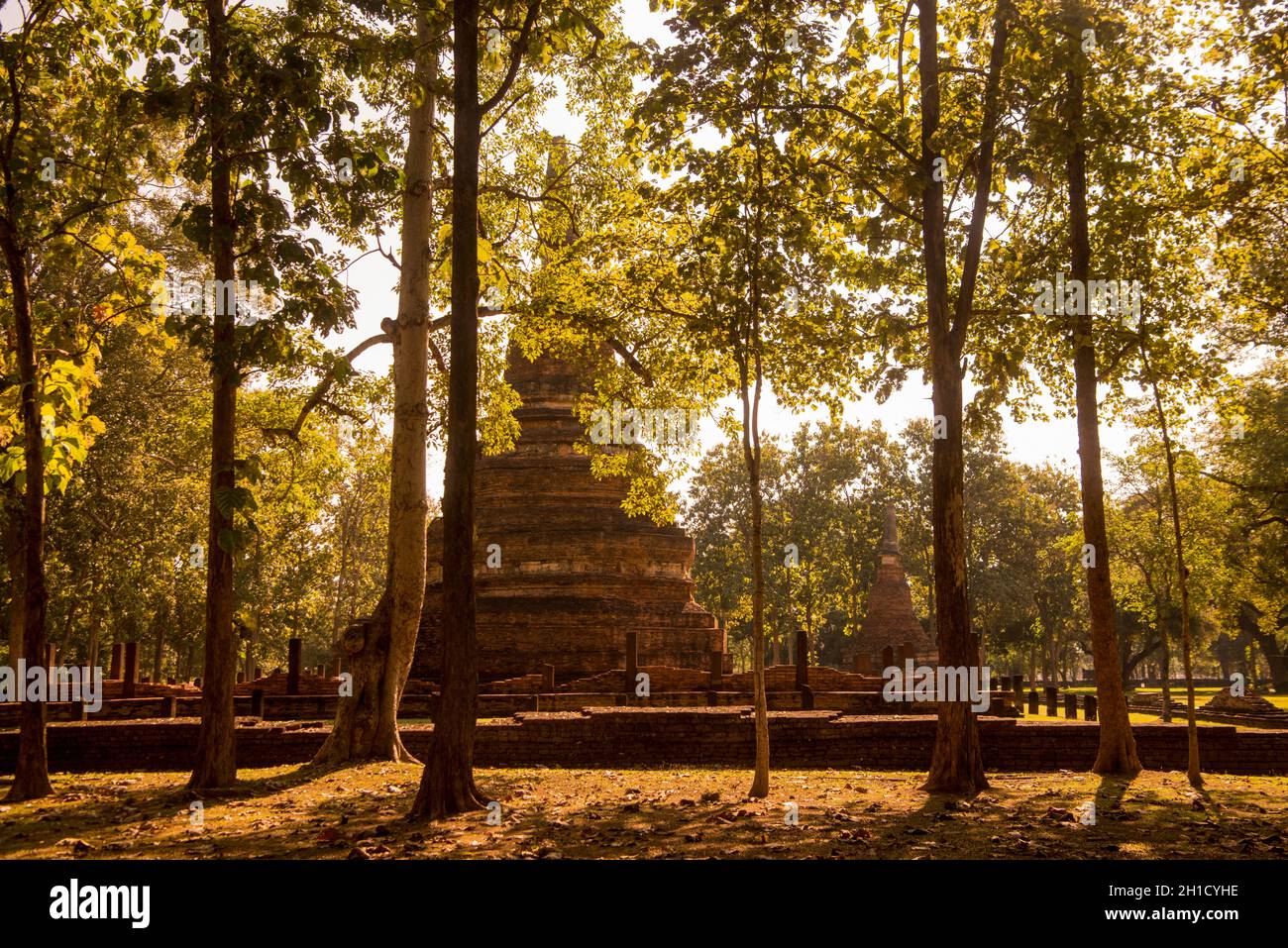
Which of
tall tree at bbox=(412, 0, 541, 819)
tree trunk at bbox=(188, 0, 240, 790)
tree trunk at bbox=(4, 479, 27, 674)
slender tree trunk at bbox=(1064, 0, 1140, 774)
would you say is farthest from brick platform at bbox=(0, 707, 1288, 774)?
tree trunk at bbox=(4, 479, 27, 674)

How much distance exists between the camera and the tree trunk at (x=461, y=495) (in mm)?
8438

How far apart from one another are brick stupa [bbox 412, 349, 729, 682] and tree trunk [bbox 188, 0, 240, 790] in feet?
44.0

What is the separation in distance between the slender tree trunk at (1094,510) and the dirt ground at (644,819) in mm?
Result: 780

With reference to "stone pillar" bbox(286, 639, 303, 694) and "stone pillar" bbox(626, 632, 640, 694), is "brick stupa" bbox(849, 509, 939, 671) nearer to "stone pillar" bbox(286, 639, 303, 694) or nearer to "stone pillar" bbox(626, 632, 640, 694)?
"stone pillar" bbox(626, 632, 640, 694)

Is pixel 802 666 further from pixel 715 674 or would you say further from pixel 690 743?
pixel 690 743

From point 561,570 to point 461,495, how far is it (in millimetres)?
17268

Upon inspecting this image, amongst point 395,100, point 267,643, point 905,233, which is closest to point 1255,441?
point 905,233

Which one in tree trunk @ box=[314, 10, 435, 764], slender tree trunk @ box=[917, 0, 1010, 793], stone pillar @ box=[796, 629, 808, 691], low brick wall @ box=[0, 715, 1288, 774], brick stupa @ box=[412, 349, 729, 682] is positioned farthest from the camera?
brick stupa @ box=[412, 349, 729, 682]

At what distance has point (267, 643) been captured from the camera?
155 feet

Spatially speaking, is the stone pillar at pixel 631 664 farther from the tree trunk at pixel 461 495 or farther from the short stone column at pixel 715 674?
the tree trunk at pixel 461 495

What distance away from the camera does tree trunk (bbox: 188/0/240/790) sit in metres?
9.70

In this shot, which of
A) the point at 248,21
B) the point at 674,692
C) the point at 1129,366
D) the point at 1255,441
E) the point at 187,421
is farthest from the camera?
the point at 1255,441
